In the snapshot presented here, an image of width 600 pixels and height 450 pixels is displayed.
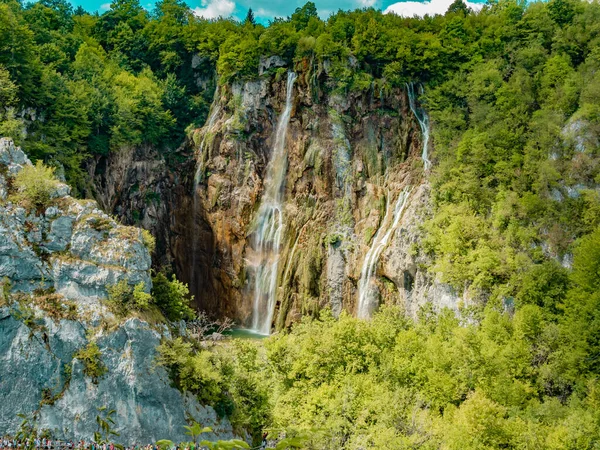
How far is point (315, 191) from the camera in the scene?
139 ft

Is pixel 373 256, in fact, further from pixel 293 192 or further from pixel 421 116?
pixel 421 116

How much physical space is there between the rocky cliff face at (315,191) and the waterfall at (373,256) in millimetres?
179

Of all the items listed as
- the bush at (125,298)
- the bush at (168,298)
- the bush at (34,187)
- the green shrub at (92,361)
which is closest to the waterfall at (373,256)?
the bush at (168,298)

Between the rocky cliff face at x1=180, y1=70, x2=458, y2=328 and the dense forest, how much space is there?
1.70 meters

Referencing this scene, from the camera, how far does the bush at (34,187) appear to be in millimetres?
25172

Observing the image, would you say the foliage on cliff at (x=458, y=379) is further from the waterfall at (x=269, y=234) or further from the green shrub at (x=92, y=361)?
the waterfall at (x=269, y=234)

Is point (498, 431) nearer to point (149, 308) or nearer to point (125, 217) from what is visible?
point (149, 308)

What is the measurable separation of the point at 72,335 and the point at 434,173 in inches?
997

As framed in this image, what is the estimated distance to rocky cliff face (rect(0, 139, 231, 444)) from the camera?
21703mm

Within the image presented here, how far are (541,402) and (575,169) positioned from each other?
14.1 metres

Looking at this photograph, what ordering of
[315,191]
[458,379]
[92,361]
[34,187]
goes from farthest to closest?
[315,191], [34,187], [458,379], [92,361]

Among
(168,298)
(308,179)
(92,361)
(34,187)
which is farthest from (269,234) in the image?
(92,361)

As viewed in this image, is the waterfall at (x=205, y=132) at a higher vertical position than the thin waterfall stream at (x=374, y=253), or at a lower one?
higher

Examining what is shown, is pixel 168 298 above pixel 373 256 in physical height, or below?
below
